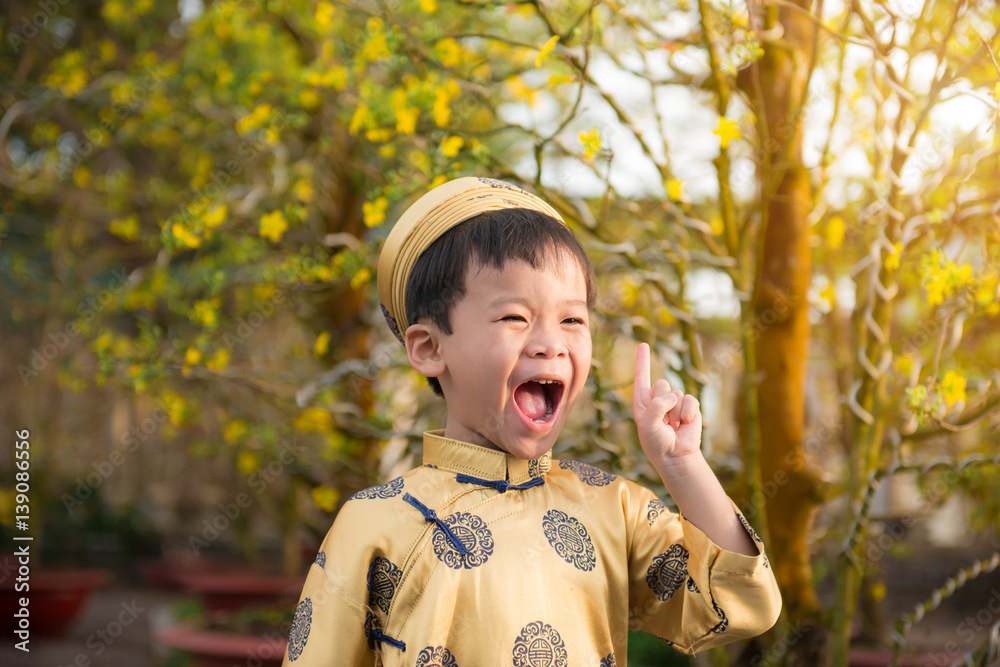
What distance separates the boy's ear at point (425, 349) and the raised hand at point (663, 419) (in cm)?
38

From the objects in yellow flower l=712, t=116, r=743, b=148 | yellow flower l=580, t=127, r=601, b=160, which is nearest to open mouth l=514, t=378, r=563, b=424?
yellow flower l=580, t=127, r=601, b=160

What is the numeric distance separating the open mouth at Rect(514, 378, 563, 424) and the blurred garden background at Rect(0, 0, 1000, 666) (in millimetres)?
754

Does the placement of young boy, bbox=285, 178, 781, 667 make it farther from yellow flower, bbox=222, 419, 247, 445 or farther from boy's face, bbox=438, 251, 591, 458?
yellow flower, bbox=222, 419, 247, 445

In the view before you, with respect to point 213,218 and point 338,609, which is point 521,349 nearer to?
point 338,609

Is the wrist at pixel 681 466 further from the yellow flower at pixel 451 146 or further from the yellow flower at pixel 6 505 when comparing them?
the yellow flower at pixel 6 505

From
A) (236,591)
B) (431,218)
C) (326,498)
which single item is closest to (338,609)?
(431,218)

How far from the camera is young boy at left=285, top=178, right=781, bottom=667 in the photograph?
130 cm

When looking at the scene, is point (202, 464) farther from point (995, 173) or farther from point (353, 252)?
point (995, 173)

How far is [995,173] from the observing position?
2.45 meters

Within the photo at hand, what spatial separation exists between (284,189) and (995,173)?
2.98 metres

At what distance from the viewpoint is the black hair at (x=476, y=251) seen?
4.49 feet

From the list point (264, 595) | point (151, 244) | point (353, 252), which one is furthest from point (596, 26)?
point (264, 595)

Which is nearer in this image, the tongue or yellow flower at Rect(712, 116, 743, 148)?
the tongue

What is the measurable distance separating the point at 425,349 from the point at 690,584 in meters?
0.64
